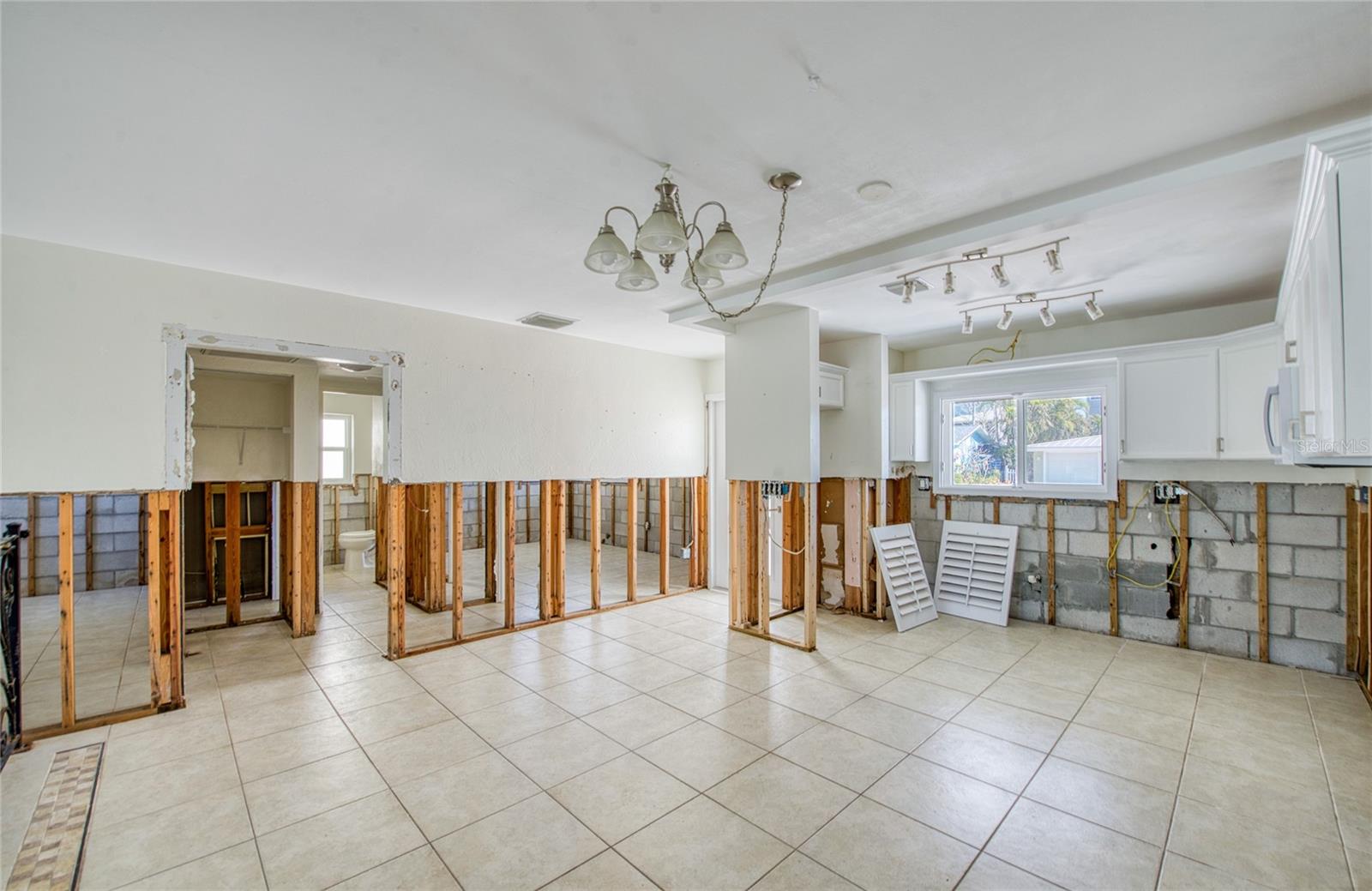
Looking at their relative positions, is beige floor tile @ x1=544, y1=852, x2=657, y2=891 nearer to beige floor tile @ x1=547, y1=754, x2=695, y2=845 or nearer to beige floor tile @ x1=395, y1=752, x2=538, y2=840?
beige floor tile @ x1=547, y1=754, x2=695, y2=845

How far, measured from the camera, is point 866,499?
548 centimetres

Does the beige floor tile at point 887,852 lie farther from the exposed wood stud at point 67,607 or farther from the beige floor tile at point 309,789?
the exposed wood stud at point 67,607

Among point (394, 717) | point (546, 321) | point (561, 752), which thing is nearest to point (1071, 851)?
point (561, 752)

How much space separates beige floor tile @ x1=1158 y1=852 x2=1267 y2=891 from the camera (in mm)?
2002

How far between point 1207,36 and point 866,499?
4.21 m

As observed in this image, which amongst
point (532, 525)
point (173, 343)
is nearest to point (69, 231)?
point (173, 343)

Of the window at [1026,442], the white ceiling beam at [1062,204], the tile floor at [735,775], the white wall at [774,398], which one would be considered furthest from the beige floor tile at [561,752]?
the window at [1026,442]

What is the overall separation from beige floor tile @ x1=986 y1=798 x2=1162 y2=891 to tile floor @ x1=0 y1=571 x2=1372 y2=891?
11 millimetres

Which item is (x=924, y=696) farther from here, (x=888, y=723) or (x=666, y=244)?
(x=666, y=244)

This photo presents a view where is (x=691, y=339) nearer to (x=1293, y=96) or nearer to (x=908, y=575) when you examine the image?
(x=908, y=575)

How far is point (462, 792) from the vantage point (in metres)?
2.58

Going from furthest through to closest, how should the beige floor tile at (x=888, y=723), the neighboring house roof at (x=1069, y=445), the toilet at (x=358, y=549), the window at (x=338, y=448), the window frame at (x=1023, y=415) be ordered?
1. the window at (x=338, y=448)
2. the toilet at (x=358, y=549)
3. the neighboring house roof at (x=1069, y=445)
4. the window frame at (x=1023, y=415)
5. the beige floor tile at (x=888, y=723)

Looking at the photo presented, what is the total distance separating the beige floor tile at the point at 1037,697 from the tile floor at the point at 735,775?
23 millimetres

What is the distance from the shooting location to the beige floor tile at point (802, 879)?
1.99 m
